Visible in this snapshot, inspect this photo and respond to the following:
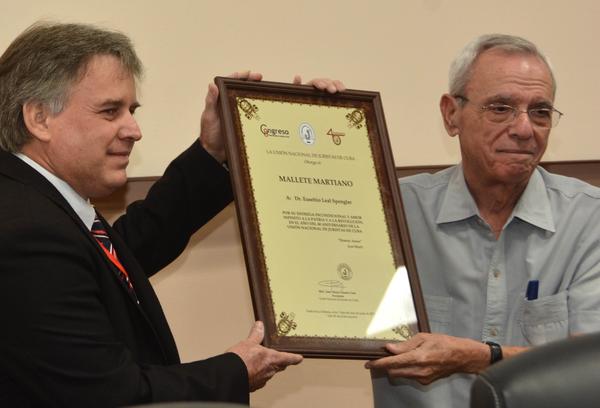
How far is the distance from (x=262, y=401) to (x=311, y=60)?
1.27 m

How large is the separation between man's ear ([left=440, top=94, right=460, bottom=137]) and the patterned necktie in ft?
3.52

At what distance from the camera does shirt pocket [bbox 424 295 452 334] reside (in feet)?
10.2

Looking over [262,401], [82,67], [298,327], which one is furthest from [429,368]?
[262,401]

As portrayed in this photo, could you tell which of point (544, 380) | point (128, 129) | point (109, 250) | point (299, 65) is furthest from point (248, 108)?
point (544, 380)

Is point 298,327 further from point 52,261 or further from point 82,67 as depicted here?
point 82,67

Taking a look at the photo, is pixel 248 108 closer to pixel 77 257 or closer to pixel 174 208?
pixel 174 208

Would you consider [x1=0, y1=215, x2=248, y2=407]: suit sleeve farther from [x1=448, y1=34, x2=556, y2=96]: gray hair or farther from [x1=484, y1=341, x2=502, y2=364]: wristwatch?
[x1=448, y1=34, x2=556, y2=96]: gray hair

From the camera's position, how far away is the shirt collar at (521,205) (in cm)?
314

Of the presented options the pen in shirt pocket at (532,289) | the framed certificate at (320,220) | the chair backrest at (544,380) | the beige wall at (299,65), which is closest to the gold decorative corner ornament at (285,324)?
the framed certificate at (320,220)

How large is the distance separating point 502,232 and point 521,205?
3.6 inches

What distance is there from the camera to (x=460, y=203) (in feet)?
10.5

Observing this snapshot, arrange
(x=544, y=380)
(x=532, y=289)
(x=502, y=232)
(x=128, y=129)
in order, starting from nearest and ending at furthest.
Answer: (x=544, y=380) < (x=128, y=129) < (x=532, y=289) < (x=502, y=232)

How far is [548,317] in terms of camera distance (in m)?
3.03

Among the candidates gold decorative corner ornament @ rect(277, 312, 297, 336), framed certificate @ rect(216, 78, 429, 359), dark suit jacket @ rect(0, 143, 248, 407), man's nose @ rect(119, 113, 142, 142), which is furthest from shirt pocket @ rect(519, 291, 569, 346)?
man's nose @ rect(119, 113, 142, 142)
